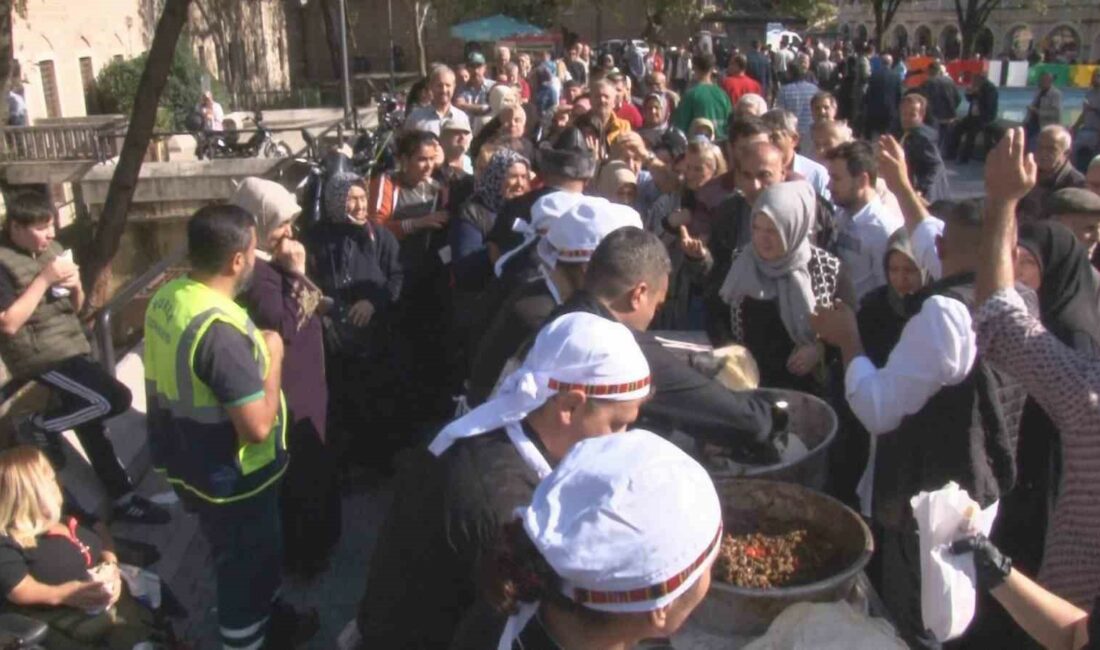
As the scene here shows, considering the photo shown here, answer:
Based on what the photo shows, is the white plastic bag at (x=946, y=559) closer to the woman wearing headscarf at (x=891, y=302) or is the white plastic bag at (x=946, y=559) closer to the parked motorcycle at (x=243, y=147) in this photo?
the woman wearing headscarf at (x=891, y=302)

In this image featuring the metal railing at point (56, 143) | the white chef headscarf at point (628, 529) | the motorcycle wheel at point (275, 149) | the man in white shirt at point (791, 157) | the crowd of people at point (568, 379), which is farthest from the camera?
the metal railing at point (56, 143)

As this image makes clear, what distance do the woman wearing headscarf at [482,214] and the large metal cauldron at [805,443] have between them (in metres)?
2.27

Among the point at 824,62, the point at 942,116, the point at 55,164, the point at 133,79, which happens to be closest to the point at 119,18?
the point at 133,79

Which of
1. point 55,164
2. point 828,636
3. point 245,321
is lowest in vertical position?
point 55,164

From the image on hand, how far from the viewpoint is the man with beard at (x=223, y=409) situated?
3.36 m

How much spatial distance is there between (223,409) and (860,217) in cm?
319

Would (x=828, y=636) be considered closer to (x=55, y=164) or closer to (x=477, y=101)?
(x=477, y=101)

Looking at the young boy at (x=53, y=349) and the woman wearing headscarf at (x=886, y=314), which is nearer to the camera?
the woman wearing headscarf at (x=886, y=314)

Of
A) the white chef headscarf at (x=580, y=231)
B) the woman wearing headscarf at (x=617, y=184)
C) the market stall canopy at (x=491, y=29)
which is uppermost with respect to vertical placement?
the market stall canopy at (x=491, y=29)

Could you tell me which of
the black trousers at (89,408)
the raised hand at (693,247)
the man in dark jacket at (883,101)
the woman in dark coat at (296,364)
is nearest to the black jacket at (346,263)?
the woman in dark coat at (296,364)

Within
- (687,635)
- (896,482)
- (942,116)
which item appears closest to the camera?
(687,635)

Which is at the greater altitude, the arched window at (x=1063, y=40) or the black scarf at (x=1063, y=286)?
the black scarf at (x=1063, y=286)

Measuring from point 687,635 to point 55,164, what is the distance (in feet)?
68.9

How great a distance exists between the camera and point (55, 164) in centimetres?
2064
